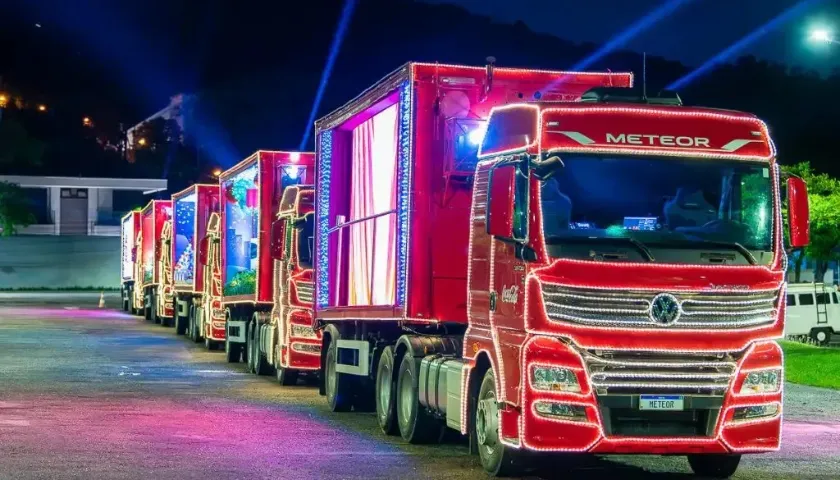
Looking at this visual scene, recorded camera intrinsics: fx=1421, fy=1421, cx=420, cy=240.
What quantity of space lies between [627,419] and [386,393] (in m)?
5.20

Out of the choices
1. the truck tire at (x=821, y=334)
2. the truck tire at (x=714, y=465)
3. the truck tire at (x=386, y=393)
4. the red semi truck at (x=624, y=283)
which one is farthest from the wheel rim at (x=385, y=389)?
the truck tire at (x=821, y=334)

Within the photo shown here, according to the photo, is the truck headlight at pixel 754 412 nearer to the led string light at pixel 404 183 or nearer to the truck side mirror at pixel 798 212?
the truck side mirror at pixel 798 212

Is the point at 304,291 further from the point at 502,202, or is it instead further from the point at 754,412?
the point at 754,412

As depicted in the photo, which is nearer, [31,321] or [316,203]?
[316,203]

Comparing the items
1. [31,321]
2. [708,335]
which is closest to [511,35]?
[31,321]

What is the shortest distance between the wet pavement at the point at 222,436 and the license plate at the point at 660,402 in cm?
181

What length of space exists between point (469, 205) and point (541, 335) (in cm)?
339

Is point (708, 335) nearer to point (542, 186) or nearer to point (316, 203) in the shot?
point (542, 186)

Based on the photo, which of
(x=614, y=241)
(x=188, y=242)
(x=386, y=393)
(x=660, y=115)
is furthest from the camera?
(x=188, y=242)

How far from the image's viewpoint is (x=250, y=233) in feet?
87.2

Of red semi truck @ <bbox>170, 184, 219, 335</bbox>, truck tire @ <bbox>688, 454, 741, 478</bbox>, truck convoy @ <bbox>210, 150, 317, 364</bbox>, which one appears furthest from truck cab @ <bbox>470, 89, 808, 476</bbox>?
red semi truck @ <bbox>170, 184, 219, 335</bbox>

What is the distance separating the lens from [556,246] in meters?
11.1

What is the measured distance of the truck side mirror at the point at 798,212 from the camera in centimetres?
1137

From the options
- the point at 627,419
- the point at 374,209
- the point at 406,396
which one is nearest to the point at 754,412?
the point at 627,419
